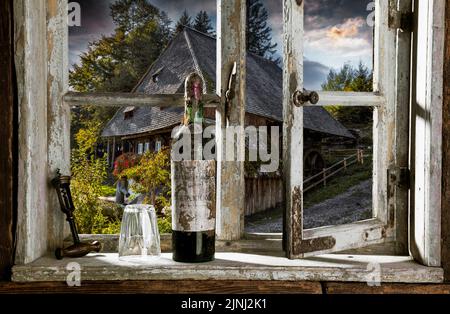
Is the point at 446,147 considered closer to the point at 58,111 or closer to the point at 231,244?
the point at 231,244

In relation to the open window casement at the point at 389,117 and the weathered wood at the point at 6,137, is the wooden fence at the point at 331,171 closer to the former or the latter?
the open window casement at the point at 389,117

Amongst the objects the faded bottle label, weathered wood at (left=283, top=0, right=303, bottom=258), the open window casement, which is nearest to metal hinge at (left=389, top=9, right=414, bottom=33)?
the open window casement

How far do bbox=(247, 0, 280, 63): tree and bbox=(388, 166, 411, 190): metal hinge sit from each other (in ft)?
2.22

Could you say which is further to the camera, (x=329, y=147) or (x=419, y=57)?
(x=329, y=147)

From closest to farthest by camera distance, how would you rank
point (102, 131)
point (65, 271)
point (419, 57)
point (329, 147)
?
point (65, 271)
point (419, 57)
point (102, 131)
point (329, 147)

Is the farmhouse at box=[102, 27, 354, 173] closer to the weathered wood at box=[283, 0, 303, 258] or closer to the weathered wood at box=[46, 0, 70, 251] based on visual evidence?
the weathered wood at box=[46, 0, 70, 251]

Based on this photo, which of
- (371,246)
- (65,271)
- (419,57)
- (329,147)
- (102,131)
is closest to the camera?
(65,271)

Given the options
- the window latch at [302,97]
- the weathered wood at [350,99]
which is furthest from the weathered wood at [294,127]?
the weathered wood at [350,99]

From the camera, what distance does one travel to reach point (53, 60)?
134 cm

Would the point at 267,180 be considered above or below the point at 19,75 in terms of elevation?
below

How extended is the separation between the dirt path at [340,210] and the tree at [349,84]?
1.14ft
